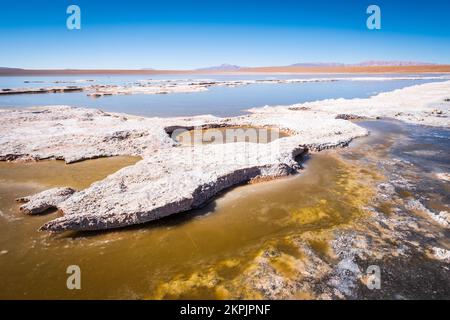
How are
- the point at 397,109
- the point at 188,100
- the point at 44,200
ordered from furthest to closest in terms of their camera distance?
the point at 188,100 → the point at 397,109 → the point at 44,200

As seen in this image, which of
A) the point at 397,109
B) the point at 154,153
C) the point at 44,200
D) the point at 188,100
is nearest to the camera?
the point at 44,200

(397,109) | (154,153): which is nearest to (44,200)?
(154,153)

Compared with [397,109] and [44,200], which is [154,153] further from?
[397,109]

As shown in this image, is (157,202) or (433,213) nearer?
(157,202)

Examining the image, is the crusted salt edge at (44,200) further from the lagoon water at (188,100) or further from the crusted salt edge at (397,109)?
the crusted salt edge at (397,109)

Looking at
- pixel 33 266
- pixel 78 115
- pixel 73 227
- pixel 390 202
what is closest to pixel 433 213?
pixel 390 202

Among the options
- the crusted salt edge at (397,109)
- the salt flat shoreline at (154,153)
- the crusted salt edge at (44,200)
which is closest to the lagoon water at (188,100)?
the crusted salt edge at (397,109)

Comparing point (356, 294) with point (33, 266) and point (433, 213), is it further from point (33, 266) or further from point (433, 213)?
point (33, 266)

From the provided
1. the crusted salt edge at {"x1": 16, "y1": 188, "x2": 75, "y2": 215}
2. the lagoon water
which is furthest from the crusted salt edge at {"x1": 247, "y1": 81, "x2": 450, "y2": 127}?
Answer: the crusted salt edge at {"x1": 16, "y1": 188, "x2": 75, "y2": 215}
